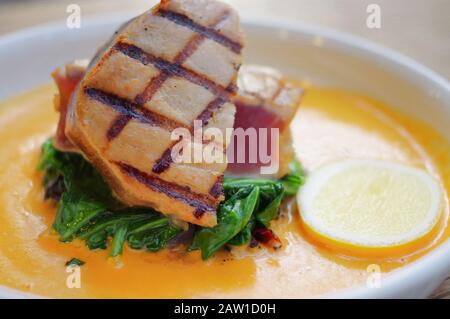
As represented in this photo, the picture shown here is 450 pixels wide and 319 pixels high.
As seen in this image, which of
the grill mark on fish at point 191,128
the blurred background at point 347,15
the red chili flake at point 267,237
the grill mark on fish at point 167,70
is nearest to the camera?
the grill mark on fish at point 191,128

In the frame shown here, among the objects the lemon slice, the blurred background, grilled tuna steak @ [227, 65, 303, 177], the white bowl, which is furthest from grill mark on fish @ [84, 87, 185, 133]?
the blurred background

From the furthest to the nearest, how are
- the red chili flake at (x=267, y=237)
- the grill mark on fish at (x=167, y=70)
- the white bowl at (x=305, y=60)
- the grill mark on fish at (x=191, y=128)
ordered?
the white bowl at (x=305, y=60)
the red chili flake at (x=267, y=237)
the grill mark on fish at (x=167, y=70)
the grill mark on fish at (x=191, y=128)

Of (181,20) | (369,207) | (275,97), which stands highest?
(181,20)

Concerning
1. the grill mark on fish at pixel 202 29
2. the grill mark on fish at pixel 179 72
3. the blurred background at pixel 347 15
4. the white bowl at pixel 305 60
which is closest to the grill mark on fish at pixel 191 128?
the grill mark on fish at pixel 179 72

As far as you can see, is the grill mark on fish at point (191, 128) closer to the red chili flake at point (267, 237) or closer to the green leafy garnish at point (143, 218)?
the green leafy garnish at point (143, 218)

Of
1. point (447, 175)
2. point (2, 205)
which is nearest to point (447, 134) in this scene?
point (447, 175)

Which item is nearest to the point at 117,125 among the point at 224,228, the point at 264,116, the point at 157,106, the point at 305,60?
the point at 157,106
